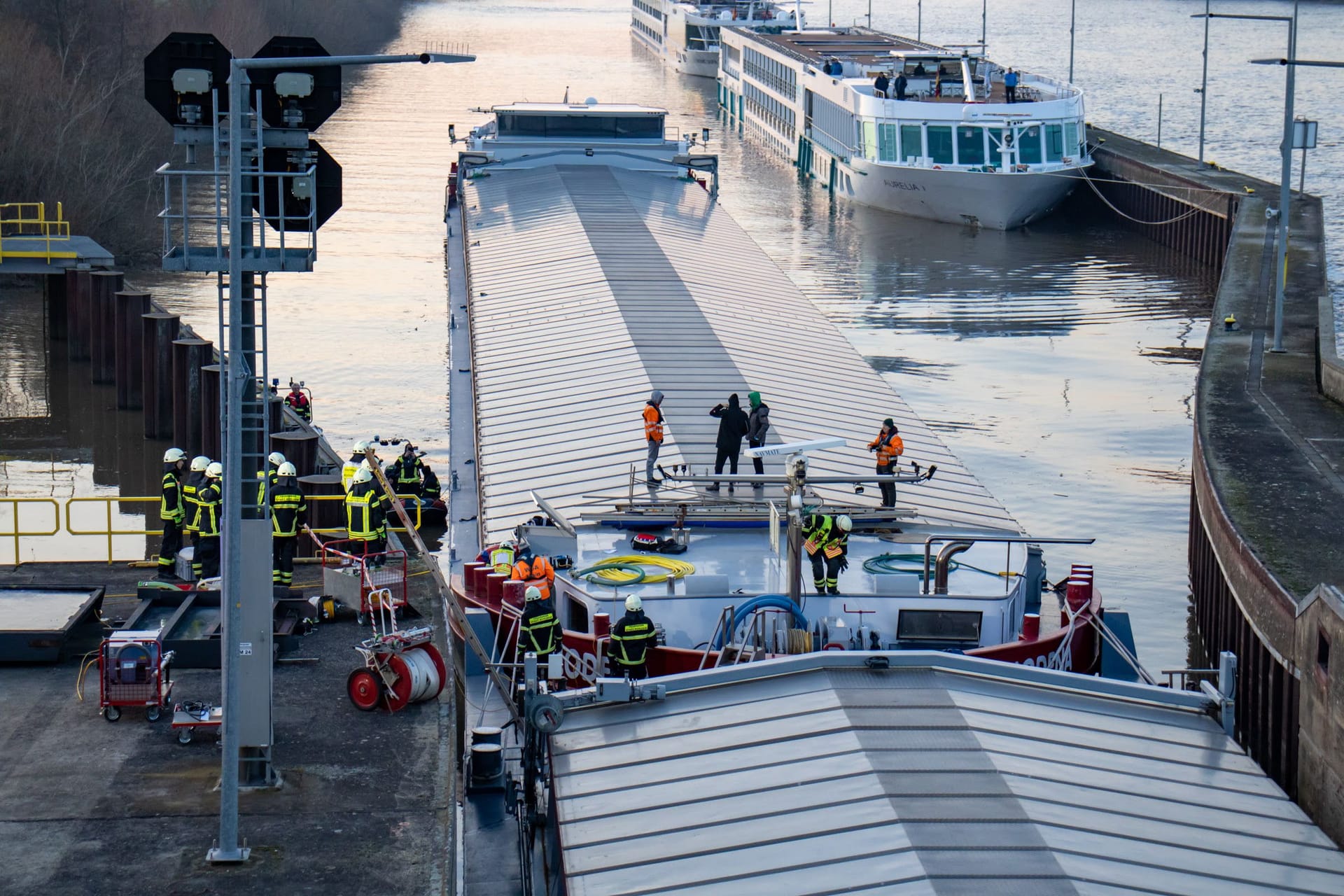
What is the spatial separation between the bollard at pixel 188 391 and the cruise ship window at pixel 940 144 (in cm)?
3922

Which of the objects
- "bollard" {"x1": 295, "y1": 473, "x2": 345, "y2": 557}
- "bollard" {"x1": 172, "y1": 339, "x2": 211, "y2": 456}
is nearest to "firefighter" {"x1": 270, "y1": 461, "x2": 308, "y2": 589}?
"bollard" {"x1": 295, "y1": 473, "x2": 345, "y2": 557}

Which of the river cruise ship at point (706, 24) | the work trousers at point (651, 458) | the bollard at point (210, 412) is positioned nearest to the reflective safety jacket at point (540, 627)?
the work trousers at point (651, 458)

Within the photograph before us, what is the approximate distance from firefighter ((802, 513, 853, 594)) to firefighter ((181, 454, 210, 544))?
25.8 ft

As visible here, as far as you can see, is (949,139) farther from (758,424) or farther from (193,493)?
(193,493)

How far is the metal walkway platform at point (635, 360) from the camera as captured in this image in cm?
2561

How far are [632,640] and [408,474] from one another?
44.7 ft

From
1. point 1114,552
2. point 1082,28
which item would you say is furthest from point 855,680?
point 1082,28

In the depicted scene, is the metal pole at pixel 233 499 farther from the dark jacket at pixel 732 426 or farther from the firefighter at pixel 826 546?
the dark jacket at pixel 732 426

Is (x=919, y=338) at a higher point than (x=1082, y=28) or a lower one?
lower

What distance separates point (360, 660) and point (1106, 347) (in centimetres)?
3565

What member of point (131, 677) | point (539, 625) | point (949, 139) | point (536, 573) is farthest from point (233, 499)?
point (949, 139)

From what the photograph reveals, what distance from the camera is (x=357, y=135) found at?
92125mm

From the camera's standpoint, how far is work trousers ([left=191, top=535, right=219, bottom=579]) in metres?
21.8

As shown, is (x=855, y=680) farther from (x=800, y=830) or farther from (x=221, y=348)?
(x=221, y=348)
